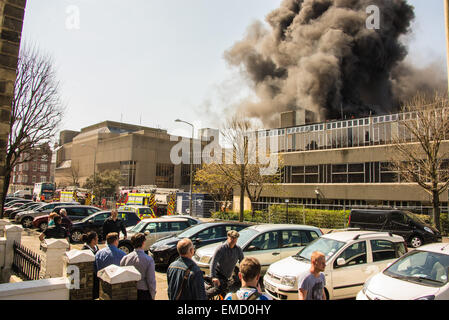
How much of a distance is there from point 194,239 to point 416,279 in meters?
6.05

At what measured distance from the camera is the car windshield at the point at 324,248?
6.85 meters

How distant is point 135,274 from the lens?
4.08 metres

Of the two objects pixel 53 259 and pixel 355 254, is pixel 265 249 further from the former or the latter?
pixel 53 259

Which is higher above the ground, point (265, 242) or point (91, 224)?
point (265, 242)

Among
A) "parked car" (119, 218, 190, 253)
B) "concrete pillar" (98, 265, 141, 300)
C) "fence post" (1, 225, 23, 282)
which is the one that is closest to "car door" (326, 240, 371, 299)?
"concrete pillar" (98, 265, 141, 300)

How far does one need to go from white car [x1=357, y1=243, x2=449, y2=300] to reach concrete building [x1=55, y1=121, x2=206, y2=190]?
189 feet

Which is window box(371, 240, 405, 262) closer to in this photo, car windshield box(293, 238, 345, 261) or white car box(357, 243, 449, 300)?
car windshield box(293, 238, 345, 261)

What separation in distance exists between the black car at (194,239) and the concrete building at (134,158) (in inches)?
2075

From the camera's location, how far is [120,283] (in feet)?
13.2

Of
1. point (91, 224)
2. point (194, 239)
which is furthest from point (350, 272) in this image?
point (91, 224)

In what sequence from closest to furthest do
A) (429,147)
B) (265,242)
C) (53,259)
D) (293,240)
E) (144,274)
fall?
1. (144,274)
2. (53,259)
3. (265,242)
4. (293,240)
5. (429,147)

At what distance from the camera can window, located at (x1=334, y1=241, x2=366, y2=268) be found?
673 centimetres
